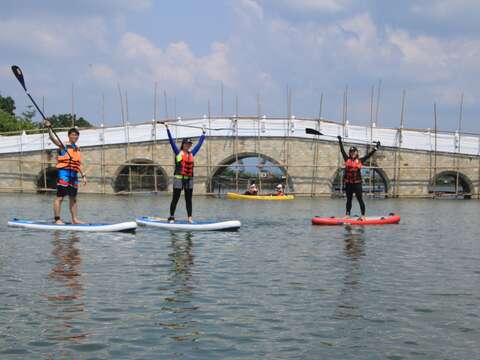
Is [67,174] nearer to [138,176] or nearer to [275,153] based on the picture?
[275,153]

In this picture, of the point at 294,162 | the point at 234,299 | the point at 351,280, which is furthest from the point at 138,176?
the point at 234,299

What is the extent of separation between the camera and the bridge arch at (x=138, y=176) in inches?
1410

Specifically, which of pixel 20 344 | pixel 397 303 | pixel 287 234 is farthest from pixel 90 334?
pixel 287 234

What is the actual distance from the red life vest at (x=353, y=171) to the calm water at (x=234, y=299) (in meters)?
3.89

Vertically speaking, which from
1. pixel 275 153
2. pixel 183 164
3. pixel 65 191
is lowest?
pixel 65 191

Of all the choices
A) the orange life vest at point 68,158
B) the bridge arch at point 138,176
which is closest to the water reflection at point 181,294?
the orange life vest at point 68,158

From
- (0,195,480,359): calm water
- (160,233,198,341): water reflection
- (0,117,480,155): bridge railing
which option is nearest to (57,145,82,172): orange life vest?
(0,195,480,359): calm water

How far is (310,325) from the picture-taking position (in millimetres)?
5887

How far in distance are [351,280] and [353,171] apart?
25.5ft

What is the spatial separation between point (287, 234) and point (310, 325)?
299 inches

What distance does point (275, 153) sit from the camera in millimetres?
35312

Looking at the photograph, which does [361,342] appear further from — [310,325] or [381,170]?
[381,170]

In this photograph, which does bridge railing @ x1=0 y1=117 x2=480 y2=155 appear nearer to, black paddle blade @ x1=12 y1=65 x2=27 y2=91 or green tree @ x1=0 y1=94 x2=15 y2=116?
black paddle blade @ x1=12 y1=65 x2=27 y2=91

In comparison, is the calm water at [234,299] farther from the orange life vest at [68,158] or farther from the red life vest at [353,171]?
A: the red life vest at [353,171]
